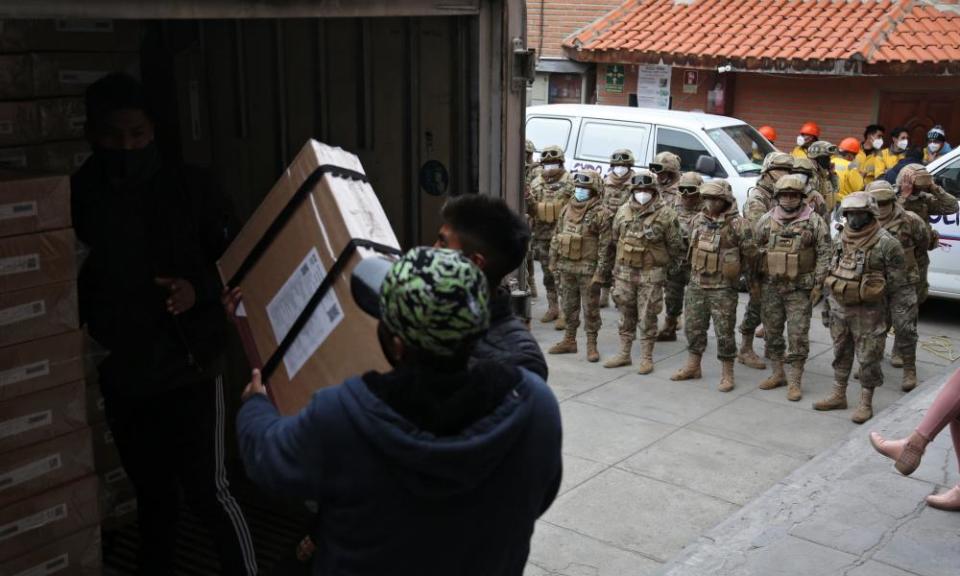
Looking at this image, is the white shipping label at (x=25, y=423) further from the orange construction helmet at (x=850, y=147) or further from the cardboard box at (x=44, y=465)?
the orange construction helmet at (x=850, y=147)

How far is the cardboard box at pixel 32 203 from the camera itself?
131 inches

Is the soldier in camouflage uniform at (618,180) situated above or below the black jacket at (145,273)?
below

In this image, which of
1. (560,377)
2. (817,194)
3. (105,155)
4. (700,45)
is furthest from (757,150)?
(105,155)

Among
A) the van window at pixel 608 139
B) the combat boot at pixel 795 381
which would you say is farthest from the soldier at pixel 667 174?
the van window at pixel 608 139

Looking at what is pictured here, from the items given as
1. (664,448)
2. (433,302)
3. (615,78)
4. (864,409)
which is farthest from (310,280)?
(615,78)

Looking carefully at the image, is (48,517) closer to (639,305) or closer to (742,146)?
A: (639,305)

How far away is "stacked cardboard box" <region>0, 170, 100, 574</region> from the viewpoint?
3355mm

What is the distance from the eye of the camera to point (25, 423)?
11.3ft

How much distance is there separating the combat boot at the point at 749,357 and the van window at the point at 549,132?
463cm

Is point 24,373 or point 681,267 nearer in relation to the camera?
point 24,373

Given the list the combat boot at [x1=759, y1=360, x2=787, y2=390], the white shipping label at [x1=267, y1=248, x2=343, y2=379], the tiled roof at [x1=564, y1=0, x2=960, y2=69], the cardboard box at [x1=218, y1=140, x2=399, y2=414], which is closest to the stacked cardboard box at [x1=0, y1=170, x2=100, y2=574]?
the cardboard box at [x1=218, y1=140, x2=399, y2=414]

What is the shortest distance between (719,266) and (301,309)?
5862 mm

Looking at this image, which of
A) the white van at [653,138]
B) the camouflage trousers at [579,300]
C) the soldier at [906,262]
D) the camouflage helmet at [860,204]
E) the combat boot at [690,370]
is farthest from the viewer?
the white van at [653,138]

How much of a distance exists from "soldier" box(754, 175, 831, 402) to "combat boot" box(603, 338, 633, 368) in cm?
121
